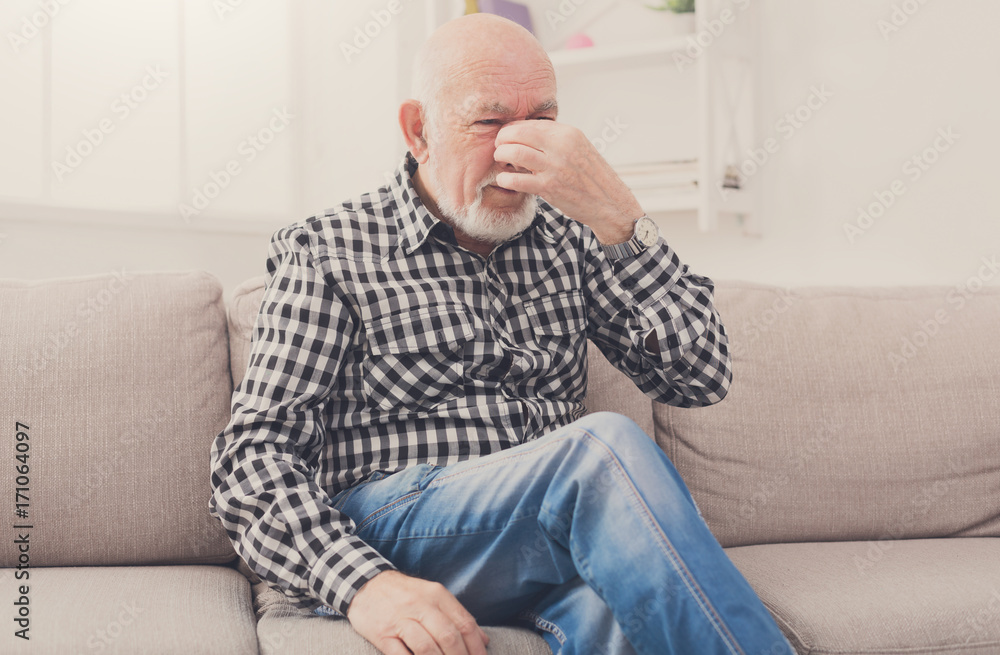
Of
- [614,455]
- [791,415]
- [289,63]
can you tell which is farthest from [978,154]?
[289,63]

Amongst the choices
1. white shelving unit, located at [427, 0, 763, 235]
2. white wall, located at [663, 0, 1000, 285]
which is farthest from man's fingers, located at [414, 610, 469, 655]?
white wall, located at [663, 0, 1000, 285]

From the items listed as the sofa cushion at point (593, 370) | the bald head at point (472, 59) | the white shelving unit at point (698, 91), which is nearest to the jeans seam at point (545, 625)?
the sofa cushion at point (593, 370)

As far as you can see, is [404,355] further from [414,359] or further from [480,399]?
[480,399]

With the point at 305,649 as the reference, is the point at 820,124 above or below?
above

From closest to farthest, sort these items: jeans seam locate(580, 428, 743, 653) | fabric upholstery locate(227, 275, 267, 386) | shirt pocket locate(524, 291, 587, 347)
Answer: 1. jeans seam locate(580, 428, 743, 653)
2. shirt pocket locate(524, 291, 587, 347)
3. fabric upholstery locate(227, 275, 267, 386)

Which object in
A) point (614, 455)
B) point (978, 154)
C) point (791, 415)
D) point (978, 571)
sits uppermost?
point (978, 154)

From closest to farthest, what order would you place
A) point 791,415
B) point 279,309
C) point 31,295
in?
point 279,309 < point 31,295 < point 791,415

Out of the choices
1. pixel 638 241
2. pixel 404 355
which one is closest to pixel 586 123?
pixel 638 241

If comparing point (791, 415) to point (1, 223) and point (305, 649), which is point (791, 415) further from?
point (1, 223)

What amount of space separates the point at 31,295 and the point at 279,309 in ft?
1.62

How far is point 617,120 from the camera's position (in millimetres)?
2576

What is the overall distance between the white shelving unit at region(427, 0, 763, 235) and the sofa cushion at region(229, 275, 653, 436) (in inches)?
33.0

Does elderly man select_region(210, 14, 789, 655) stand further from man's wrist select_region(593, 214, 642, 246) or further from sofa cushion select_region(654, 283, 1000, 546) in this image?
sofa cushion select_region(654, 283, 1000, 546)

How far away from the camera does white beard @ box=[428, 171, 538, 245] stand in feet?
4.08
